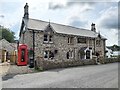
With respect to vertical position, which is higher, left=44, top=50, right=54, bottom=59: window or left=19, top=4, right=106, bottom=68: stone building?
left=19, top=4, right=106, bottom=68: stone building

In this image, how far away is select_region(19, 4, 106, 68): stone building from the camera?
30.3 m

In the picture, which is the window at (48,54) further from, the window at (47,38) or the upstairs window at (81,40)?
the upstairs window at (81,40)

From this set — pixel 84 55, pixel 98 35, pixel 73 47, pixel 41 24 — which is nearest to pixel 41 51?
pixel 41 24

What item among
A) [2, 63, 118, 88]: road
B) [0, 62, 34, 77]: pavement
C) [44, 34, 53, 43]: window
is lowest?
[2, 63, 118, 88]: road

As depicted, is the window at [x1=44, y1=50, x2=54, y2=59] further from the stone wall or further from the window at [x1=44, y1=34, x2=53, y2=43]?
the stone wall

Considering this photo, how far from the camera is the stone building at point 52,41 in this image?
30.3 meters

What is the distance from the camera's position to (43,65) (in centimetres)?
2202

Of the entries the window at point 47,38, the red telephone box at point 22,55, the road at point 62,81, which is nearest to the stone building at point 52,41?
the window at point 47,38

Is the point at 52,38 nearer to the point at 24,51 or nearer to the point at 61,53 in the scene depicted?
the point at 61,53

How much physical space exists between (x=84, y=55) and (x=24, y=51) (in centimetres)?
1591

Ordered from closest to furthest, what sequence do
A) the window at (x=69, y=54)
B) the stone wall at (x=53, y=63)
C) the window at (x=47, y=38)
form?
the stone wall at (x=53, y=63) → the window at (x=47, y=38) → the window at (x=69, y=54)

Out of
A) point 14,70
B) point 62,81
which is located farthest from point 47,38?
point 62,81

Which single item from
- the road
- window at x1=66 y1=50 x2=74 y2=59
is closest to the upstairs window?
window at x1=66 y1=50 x2=74 y2=59

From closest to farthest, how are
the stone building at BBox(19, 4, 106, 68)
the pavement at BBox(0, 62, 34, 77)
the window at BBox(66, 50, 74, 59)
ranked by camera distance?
the pavement at BBox(0, 62, 34, 77), the stone building at BBox(19, 4, 106, 68), the window at BBox(66, 50, 74, 59)
